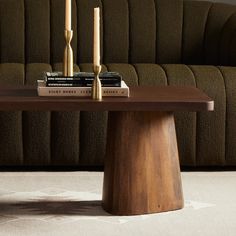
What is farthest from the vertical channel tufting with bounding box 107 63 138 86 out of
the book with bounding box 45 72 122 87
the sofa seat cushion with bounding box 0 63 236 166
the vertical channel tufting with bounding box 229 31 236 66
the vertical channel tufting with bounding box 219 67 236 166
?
the book with bounding box 45 72 122 87

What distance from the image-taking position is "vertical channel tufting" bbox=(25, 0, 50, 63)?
3395 millimetres

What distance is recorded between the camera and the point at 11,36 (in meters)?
3.38

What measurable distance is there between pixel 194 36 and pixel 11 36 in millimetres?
870

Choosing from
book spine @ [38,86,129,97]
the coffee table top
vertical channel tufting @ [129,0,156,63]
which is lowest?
the coffee table top

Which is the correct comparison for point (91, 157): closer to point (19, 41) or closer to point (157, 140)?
point (157, 140)

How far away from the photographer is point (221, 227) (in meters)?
2.07

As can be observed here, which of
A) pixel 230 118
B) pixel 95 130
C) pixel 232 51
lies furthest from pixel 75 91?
pixel 232 51

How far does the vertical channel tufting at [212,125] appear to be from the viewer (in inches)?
109

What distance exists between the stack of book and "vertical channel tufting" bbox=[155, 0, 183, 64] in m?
1.37

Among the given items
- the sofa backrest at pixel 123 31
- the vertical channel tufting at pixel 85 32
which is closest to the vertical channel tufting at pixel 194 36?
the sofa backrest at pixel 123 31

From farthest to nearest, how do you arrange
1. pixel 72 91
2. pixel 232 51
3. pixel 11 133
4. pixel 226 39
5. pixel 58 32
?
1. pixel 58 32
2. pixel 226 39
3. pixel 232 51
4. pixel 11 133
5. pixel 72 91

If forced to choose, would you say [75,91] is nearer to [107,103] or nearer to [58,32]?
[107,103]

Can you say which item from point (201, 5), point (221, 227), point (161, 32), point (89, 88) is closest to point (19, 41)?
point (161, 32)

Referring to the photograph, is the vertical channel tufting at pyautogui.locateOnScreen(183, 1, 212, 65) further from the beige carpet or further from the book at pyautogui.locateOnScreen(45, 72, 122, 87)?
the book at pyautogui.locateOnScreen(45, 72, 122, 87)
